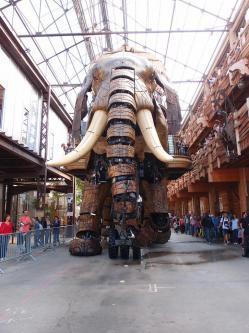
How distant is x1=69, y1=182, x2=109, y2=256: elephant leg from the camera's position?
1076cm

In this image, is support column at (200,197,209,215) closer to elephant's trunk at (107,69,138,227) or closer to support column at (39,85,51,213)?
support column at (39,85,51,213)

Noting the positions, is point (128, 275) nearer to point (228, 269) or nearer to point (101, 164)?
point (228, 269)

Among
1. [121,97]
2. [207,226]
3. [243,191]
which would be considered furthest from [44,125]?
[121,97]

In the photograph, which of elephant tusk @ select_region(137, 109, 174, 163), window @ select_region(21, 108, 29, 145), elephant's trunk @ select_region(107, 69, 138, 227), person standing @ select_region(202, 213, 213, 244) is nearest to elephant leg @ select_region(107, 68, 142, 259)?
elephant's trunk @ select_region(107, 69, 138, 227)

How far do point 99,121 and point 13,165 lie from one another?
33.3 ft

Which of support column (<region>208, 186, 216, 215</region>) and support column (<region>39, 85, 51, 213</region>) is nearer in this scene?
support column (<region>39, 85, 51, 213</region>)

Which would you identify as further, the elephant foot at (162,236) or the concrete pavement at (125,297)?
the elephant foot at (162,236)

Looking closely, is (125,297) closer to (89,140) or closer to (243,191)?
(89,140)

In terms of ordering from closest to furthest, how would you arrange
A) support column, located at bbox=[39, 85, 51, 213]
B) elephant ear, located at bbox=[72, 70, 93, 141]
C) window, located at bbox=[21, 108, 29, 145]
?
elephant ear, located at bbox=[72, 70, 93, 141]
window, located at bbox=[21, 108, 29, 145]
support column, located at bbox=[39, 85, 51, 213]

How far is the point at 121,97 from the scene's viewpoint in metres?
9.50

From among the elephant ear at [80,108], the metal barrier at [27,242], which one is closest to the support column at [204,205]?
the metal barrier at [27,242]

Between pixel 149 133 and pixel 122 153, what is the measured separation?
1130mm

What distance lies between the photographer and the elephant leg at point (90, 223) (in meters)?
10.8

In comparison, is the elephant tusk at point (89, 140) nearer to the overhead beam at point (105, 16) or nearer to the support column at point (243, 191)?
the support column at point (243, 191)
